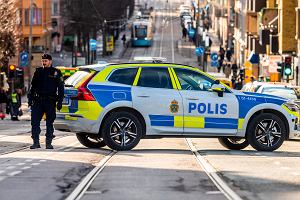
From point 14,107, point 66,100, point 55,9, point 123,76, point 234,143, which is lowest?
point 14,107

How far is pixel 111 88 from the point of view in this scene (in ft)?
68.1

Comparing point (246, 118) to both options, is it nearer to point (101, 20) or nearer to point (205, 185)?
point (205, 185)

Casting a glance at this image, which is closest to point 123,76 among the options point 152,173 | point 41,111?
point 41,111

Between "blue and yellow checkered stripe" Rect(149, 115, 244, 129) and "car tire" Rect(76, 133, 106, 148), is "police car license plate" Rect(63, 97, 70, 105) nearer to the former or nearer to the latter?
"car tire" Rect(76, 133, 106, 148)

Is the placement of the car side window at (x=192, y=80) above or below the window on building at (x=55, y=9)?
below

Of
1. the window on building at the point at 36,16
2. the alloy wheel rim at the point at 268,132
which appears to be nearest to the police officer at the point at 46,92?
the alloy wheel rim at the point at 268,132

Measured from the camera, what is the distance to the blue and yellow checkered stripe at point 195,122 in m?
20.9

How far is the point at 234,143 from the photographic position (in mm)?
22562

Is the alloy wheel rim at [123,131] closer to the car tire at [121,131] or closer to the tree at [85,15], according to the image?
the car tire at [121,131]

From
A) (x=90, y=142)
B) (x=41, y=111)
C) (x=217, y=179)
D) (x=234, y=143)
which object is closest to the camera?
(x=217, y=179)

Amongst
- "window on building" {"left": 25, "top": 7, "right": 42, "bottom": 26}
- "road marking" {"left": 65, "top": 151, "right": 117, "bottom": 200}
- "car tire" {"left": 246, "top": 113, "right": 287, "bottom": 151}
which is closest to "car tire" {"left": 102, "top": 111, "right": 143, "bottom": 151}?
"road marking" {"left": 65, "top": 151, "right": 117, "bottom": 200}

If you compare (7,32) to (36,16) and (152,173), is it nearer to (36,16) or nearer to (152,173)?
(36,16)

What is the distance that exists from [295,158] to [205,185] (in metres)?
4.96

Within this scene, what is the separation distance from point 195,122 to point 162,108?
683 millimetres
